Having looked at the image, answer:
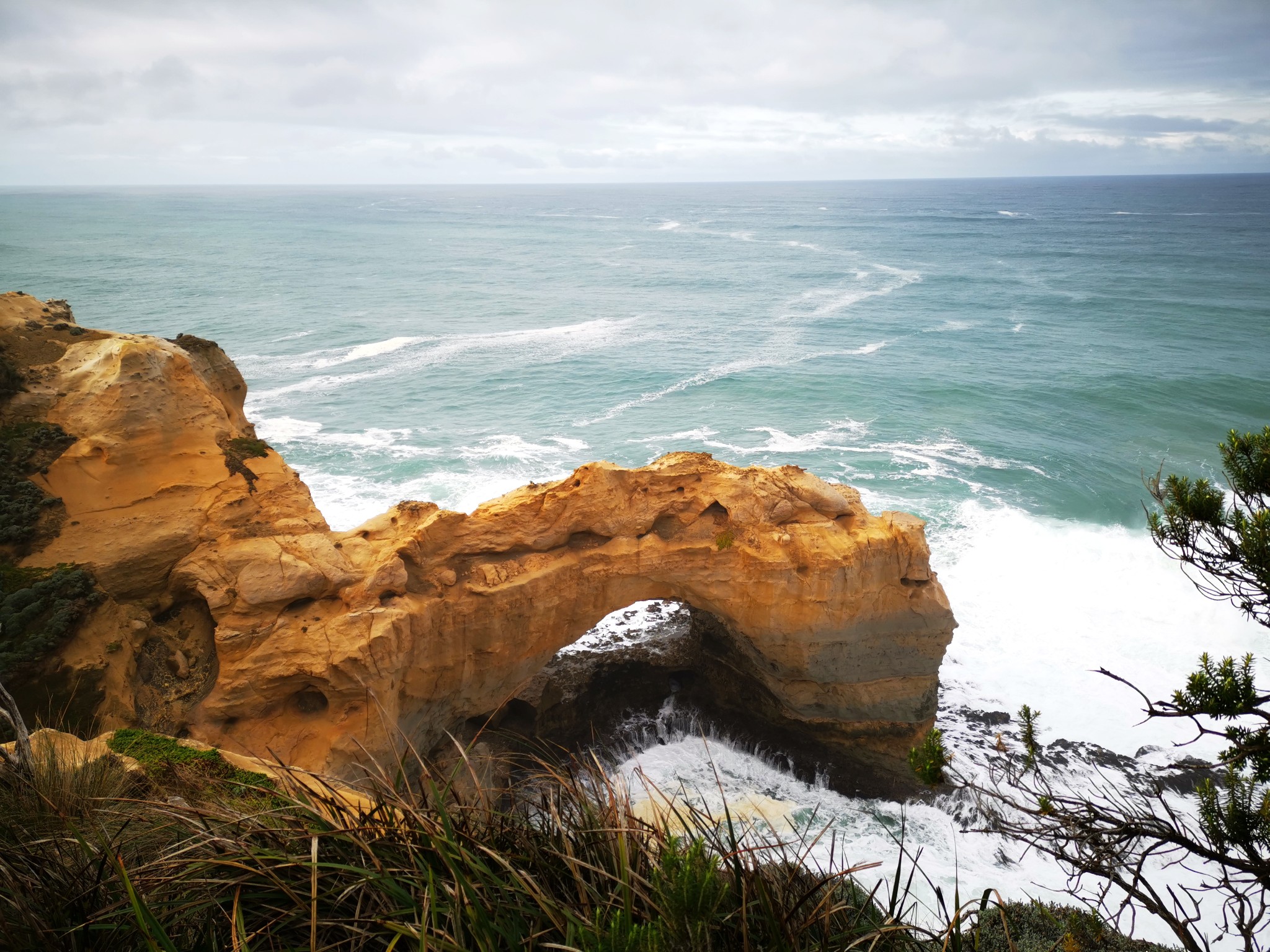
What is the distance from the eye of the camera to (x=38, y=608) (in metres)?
9.17

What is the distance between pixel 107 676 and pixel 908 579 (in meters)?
11.5

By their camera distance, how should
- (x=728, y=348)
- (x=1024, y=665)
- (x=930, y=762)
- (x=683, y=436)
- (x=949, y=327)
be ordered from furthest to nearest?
(x=949, y=327)
(x=728, y=348)
(x=683, y=436)
(x=1024, y=665)
(x=930, y=762)

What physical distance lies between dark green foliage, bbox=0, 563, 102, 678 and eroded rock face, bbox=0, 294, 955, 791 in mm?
287

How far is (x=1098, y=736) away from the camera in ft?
49.7

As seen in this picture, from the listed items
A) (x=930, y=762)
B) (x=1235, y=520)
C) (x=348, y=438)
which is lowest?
(x=348, y=438)

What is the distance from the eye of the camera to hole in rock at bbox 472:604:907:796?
14.0 metres

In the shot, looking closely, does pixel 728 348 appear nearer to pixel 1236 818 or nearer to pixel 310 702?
pixel 310 702

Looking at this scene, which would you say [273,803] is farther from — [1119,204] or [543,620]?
[1119,204]

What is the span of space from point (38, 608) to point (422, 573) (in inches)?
178

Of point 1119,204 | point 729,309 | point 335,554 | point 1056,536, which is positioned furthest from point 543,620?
point 1119,204

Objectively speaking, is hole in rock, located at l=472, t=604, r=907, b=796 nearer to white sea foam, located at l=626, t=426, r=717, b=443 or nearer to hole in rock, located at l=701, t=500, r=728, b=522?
hole in rock, located at l=701, t=500, r=728, b=522

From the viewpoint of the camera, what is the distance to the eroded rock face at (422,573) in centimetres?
1036

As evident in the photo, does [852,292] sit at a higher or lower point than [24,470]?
higher

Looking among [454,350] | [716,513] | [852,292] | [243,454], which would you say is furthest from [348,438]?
[852,292]
